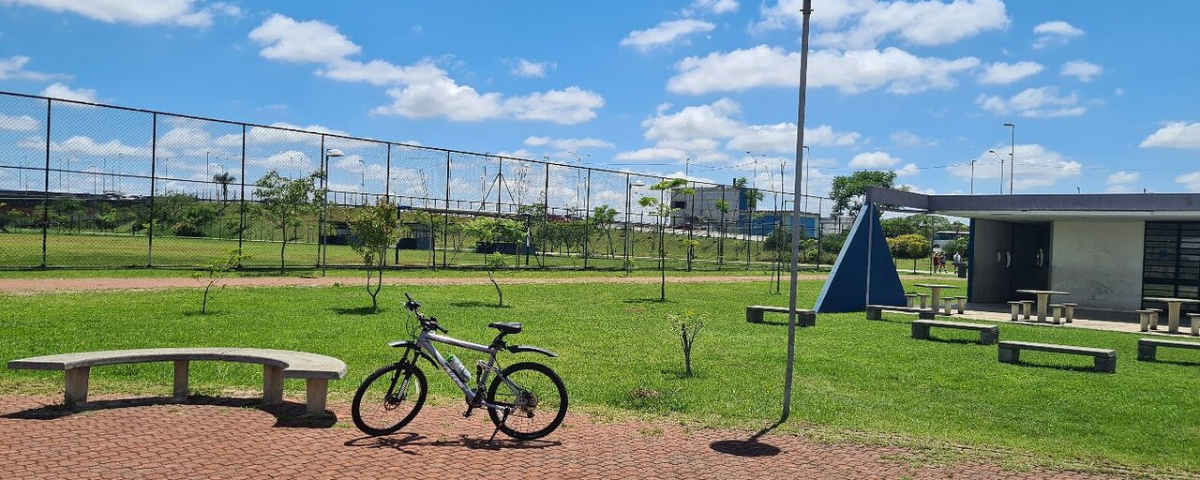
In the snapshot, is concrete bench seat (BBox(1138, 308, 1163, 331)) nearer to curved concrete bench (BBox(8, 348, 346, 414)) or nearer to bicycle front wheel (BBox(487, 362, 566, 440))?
bicycle front wheel (BBox(487, 362, 566, 440))

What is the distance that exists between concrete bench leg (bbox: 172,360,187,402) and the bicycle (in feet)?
6.67

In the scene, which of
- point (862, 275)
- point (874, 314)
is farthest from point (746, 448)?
point (862, 275)

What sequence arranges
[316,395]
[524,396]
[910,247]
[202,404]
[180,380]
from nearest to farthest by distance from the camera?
[524,396], [316,395], [202,404], [180,380], [910,247]

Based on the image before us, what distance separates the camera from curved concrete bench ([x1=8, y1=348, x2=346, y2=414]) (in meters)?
6.69

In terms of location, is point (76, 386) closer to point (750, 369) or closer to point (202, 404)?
point (202, 404)

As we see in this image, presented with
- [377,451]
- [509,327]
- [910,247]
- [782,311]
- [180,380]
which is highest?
[910,247]

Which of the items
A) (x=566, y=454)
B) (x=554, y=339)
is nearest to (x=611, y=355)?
(x=554, y=339)

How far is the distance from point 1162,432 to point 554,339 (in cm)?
736

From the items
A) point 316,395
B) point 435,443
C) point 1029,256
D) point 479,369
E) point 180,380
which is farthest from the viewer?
point 1029,256

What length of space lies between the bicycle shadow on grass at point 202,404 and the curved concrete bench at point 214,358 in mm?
82

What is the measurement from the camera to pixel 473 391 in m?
6.63

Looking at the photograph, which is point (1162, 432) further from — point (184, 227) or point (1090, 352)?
point (184, 227)

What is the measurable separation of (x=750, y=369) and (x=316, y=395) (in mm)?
5100

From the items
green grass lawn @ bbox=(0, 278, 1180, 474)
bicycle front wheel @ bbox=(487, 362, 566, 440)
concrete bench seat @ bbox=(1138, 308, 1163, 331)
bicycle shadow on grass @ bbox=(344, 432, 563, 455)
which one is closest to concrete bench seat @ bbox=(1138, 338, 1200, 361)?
green grass lawn @ bbox=(0, 278, 1180, 474)
